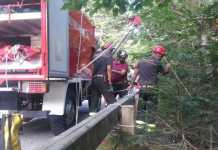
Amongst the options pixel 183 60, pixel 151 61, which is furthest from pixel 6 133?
pixel 151 61

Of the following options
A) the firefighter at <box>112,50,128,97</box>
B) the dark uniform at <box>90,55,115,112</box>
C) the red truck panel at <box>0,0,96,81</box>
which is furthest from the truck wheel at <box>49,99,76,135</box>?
the firefighter at <box>112,50,128,97</box>

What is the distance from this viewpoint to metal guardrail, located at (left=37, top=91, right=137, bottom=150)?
2713 mm

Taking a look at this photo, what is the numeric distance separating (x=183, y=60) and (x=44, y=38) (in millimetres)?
2731

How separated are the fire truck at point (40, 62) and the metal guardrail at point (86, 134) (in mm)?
3623

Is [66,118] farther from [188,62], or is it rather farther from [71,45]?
[188,62]

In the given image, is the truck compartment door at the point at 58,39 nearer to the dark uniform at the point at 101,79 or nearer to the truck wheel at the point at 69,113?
the truck wheel at the point at 69,113

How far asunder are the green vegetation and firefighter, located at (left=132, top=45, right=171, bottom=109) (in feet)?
0.89

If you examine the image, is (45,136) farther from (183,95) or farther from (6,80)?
(183,95)

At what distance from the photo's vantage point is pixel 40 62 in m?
8.50

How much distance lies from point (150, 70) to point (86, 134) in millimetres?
5426

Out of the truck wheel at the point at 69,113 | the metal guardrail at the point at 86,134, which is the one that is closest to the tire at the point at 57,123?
the truck wheel at the point at 69,113

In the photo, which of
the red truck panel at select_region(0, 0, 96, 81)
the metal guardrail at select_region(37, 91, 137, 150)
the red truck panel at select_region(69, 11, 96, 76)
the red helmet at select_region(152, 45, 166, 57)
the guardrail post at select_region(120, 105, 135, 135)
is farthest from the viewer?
the red truck panel at select_region(69, 11, 96, 76)

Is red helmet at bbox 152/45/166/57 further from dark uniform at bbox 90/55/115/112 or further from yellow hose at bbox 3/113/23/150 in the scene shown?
dark uniform at bbox 90/55/115/112

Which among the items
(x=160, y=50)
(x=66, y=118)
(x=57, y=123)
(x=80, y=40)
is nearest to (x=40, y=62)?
(x=57, y=123)
